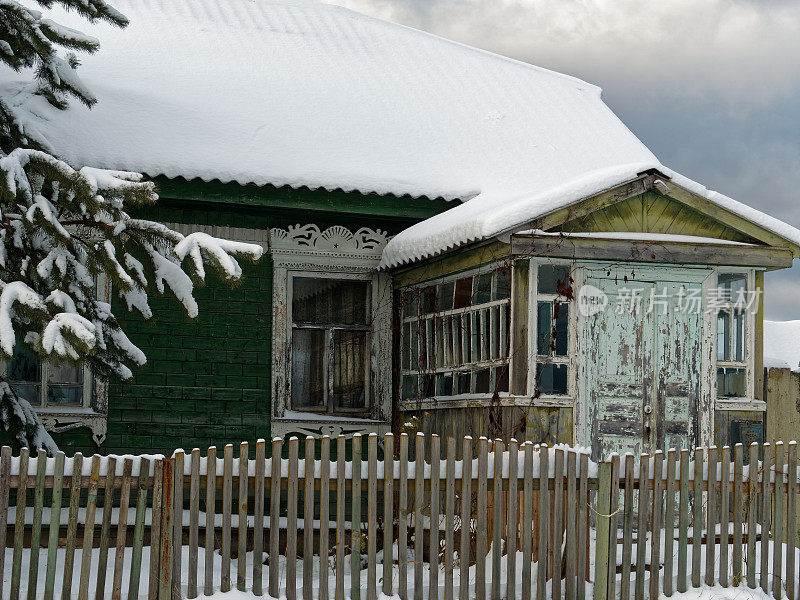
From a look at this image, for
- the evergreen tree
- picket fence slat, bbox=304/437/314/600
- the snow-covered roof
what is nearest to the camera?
picket fence slat, bbox=304/437/314/600

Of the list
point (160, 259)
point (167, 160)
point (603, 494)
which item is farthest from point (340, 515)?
point (167, 160)

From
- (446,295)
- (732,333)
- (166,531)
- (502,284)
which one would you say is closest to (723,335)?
(732,333)

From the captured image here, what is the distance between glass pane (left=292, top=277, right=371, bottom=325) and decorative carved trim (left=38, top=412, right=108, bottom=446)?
2.28m

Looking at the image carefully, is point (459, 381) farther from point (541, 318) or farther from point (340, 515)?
point (340, 515)

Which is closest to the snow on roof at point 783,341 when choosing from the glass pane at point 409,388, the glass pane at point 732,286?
the glass pane at point 732,286

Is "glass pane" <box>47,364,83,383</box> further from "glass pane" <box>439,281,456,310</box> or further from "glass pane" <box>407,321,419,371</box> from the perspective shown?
"glass pane" <box>439,281,456,310</box>

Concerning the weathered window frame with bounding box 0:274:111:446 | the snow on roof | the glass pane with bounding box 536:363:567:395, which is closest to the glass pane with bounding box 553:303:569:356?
the glass pane with bounding box 536:363:567:395

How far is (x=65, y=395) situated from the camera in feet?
35.1

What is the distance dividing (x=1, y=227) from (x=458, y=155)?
5.57 metres

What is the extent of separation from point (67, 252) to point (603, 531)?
14.4 ft

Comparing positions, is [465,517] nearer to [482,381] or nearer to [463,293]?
[482,381]

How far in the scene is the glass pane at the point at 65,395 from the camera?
1067 centimetres

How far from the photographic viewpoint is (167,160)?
10.4m

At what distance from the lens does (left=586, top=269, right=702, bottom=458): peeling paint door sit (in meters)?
9.38
